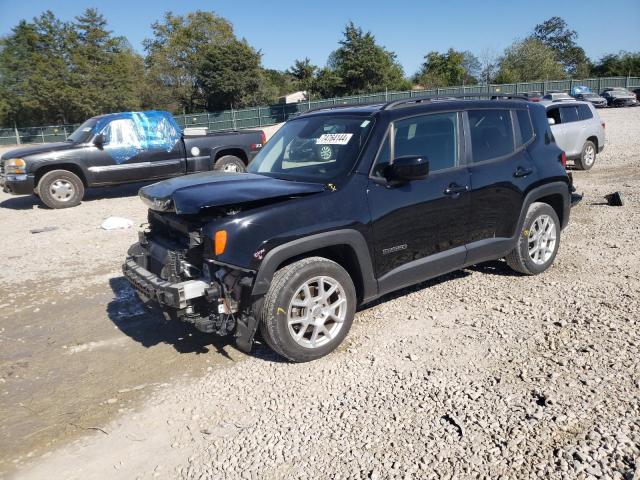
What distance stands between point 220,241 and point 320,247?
713 mm

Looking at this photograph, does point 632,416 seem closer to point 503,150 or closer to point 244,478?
point 244,478

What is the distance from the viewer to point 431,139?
14.7 feet

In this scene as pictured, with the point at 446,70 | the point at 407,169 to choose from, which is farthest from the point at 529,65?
the point at 407,169

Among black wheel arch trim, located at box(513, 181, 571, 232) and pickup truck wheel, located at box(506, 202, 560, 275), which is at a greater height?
black wheel arch trim, located at box(513, 181, 571, 232)

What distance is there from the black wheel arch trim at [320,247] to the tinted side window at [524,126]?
2.28m

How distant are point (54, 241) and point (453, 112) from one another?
6.45 meters

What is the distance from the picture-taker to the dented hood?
143 inches

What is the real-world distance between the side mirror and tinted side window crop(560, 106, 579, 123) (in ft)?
32.9

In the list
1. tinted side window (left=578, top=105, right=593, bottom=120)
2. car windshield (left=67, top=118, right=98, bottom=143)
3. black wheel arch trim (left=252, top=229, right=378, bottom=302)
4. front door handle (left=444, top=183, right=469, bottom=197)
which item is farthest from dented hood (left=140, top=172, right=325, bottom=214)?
tinted side window (left=578, top=105, right=593, bottom=120)

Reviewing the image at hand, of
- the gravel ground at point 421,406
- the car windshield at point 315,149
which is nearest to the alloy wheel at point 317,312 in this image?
the gravel ground at point 421,406

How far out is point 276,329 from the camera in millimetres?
3611

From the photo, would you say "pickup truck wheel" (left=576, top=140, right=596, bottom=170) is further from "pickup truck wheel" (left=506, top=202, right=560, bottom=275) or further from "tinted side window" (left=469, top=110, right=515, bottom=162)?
"tinted side window" (left=469, top=110, right=515, bottom=162)

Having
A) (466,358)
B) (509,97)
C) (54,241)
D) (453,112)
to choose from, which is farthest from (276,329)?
(54,241)

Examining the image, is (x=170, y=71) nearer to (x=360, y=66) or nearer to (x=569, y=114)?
(x=360, y=66)
